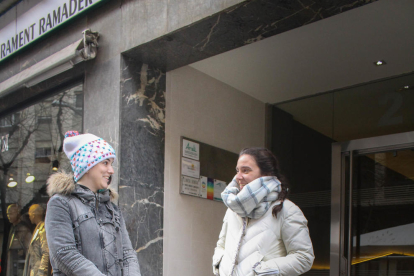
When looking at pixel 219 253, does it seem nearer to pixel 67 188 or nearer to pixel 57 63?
pixel 67 188

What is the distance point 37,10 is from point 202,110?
2394 millimetres

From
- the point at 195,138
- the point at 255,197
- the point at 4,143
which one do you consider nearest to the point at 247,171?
the point at 255,197

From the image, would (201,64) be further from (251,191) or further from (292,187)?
(251,191)

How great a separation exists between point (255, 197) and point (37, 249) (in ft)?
12.8

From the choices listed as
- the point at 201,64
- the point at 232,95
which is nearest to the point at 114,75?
the point at 201,64

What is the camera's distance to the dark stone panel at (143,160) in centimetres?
509

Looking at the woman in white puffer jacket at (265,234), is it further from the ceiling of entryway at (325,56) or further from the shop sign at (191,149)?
the shop sign at (191,149)

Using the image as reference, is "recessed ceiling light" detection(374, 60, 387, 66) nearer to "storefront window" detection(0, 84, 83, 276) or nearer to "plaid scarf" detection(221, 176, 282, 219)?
"plaid scarf" detection(221, 176, 282, 219)

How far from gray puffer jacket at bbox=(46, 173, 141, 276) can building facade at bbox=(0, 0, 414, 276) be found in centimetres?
185

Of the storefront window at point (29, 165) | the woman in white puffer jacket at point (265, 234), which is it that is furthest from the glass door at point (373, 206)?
the storefront window at point (29, 165)

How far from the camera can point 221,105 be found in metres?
6.50

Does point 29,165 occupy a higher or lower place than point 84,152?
higher

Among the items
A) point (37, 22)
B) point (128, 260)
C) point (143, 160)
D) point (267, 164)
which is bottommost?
point (128, 260)

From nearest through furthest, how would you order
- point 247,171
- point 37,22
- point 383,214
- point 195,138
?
1. point 247,171
2. point 383,214
3. point 195,138
4. point 37,22
